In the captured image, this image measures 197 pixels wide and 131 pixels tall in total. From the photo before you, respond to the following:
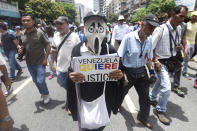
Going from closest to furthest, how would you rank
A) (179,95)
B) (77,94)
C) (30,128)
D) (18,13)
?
(77,94) → (30,128) → (179,95) → (18,13)

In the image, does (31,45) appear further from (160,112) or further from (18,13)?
(18,13)

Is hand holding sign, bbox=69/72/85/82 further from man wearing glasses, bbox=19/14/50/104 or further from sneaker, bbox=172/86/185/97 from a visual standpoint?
sneaker, bbox=172/86/185/97

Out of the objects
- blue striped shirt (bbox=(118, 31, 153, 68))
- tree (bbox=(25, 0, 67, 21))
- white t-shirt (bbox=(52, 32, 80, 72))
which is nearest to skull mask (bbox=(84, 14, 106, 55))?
blue striped shirt (bbox=(118, 31, 153, 68))

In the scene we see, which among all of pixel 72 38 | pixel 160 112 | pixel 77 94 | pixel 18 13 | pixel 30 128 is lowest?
pixel 30 128

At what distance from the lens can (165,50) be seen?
2.67 meters

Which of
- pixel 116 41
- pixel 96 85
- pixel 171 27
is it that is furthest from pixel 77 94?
pixel 116 41

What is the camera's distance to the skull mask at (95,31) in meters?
1.42

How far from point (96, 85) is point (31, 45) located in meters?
2.17

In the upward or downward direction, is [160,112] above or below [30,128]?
above

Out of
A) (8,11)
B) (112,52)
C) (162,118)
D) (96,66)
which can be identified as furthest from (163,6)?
(8,11)

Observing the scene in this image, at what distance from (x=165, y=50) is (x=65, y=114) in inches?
96.1

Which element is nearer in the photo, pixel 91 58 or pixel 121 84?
pixel 91 58

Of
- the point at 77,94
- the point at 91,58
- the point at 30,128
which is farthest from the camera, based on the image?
the point at 30,128

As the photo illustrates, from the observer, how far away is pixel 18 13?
3038 centimetres
